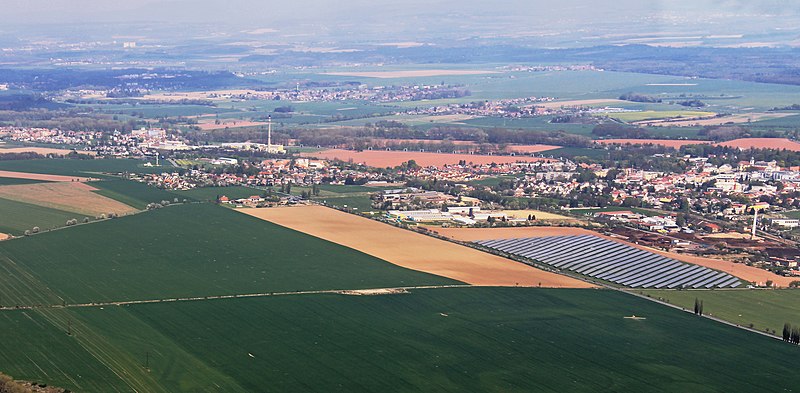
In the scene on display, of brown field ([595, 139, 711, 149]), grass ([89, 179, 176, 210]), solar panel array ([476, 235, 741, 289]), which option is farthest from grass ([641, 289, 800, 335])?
brown field ([595, 139, 711, 149])

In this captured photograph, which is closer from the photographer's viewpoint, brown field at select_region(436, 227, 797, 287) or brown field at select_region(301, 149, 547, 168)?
brown field at select_region(436, 227, 797, 287)

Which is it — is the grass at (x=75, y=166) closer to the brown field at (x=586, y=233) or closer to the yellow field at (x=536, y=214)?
the yellow field at (x=536, y=214)

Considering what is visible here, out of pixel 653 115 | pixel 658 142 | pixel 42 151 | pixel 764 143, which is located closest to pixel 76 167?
pixel 42 151

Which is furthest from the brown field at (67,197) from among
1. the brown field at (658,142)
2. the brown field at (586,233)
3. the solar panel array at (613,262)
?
the brown field at (658,142)

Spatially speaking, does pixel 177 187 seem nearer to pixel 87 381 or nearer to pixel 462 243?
pixel 462 243

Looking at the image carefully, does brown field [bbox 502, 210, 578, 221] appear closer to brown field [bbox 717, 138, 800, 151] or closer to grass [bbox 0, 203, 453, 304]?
grass [bbox 0, 203, 453, 304]
